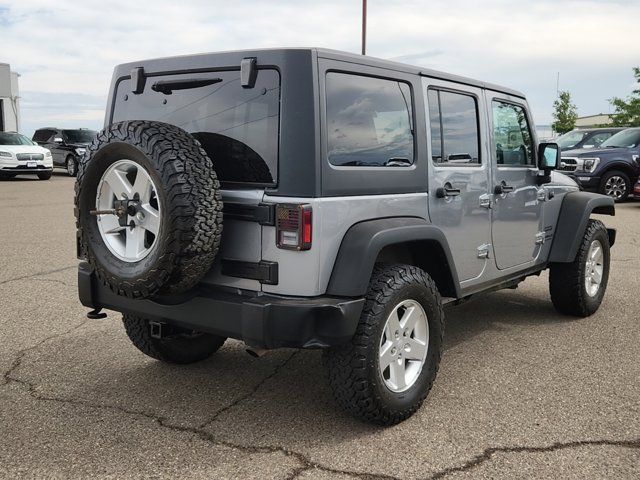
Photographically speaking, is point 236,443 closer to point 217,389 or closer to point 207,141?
point 217,389

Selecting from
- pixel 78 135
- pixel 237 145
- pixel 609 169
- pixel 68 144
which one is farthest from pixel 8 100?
pixel 237 145

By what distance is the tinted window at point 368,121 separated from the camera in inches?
126

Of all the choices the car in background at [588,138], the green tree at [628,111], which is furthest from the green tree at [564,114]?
the car in background at [588,138]

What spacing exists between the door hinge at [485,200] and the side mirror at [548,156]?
0.91m

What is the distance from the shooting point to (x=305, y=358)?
446 centimetres

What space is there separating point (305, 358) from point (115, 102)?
6.69ft

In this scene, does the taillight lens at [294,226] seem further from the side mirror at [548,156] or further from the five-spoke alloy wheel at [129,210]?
the side mirror at [548,156]

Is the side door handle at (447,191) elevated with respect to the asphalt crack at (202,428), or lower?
elevated

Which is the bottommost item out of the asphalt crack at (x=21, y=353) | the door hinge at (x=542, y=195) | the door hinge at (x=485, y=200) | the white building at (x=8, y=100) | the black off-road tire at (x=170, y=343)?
Answer: the asphalt crack at (x=21, y=353)

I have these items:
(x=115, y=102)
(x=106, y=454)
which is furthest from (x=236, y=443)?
(x=115, y=102)

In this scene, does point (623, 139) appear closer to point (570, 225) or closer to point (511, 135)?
point (570, 225)

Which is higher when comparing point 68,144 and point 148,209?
point 68,144

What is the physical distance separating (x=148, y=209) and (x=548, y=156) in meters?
3.18

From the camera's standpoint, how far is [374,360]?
3215 mm
